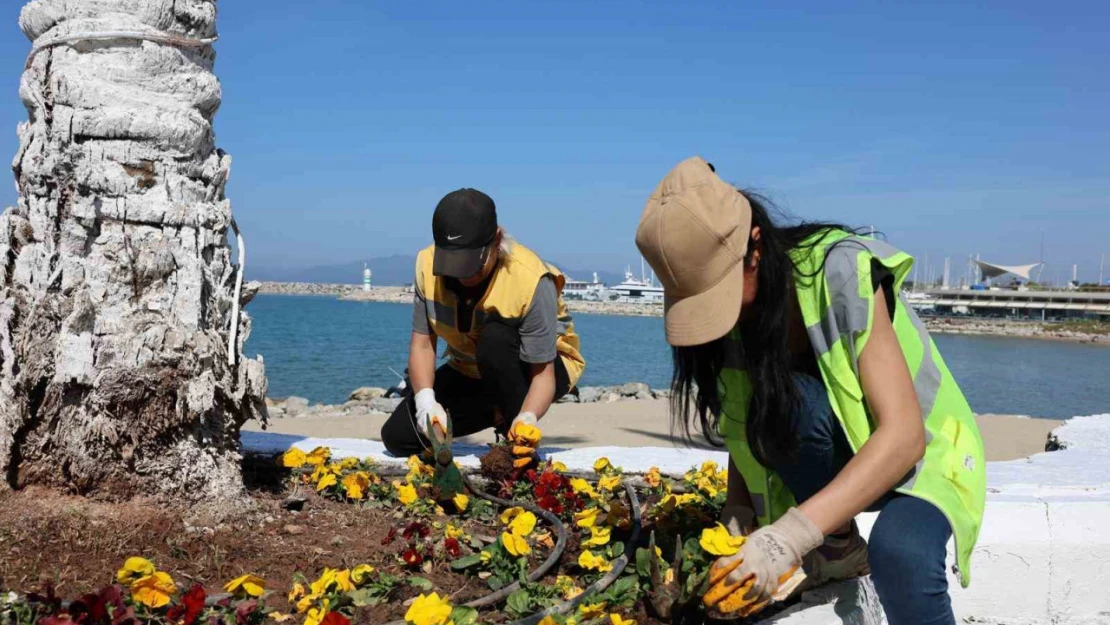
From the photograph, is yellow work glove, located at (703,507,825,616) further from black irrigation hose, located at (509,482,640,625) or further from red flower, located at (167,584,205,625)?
red flower, located at (167,584,205,625)

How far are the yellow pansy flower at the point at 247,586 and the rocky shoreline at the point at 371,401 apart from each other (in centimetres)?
695

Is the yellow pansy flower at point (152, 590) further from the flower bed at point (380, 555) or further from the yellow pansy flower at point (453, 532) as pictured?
the yellow pansy flower at point (453, 532)

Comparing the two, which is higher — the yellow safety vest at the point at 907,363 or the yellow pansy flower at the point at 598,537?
the yellow safety vest at the point at 907,363

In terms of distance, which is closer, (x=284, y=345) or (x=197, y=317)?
(x=197, y=317)

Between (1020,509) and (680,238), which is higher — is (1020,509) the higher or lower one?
the lower one

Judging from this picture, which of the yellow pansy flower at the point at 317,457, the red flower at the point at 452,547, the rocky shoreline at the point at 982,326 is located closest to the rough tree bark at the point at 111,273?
the yellow pansy flower at the point at 317,457

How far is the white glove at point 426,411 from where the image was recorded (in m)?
3.14

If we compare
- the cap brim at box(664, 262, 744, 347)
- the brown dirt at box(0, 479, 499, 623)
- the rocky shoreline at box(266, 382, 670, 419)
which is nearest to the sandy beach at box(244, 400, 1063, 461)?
the rocky shoreline at box(266, 382, 670, 419)

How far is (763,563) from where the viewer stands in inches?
65.0

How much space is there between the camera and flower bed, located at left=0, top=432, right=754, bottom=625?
1.78 m

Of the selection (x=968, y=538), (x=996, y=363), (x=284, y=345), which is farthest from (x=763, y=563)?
(x=284, y=345)

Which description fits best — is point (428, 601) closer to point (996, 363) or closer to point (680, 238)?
point (680, 238)

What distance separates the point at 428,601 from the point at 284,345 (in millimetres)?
26787

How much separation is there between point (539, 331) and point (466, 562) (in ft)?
4.05
